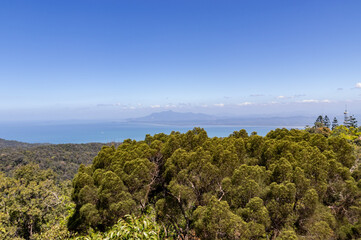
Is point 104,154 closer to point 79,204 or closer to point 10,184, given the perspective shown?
point 79,204

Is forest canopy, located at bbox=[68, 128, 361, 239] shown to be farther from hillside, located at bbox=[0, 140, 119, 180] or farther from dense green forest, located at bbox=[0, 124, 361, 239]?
hillside, located at bbox=[0, 140, 119, 180]

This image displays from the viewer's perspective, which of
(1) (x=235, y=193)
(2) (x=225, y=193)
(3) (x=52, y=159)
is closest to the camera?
(1) (x=235, y=193)

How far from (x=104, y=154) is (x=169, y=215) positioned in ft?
14.8

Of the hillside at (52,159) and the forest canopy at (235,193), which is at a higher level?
the forest canopy at (235,193)

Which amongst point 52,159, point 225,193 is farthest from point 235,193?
point 52,159

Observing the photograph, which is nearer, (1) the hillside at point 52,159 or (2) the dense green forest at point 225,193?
(2) the dense green forest at point 225,193

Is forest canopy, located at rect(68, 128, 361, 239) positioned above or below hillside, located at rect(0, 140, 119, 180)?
above

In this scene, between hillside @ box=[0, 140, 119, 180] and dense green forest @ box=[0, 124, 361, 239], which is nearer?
dense green forest @ box=[0, 124, 361, 239]

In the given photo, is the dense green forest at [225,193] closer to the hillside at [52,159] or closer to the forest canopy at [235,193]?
the forest canopy at [235,193]

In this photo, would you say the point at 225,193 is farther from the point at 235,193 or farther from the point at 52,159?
the point at 52,159

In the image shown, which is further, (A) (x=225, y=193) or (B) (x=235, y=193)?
(A) (x=225, y=193)

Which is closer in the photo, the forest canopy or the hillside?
the forest canopy

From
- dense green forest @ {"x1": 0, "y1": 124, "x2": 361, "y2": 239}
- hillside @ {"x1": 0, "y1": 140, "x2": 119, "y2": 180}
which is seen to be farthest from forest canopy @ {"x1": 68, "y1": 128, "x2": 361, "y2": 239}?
hillside @ {"x1": 0, "y1": 140, "x2": 119, "y2": 180}

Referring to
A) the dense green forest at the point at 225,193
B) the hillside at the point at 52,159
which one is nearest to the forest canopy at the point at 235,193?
the dense green forest at the point at 225,193
